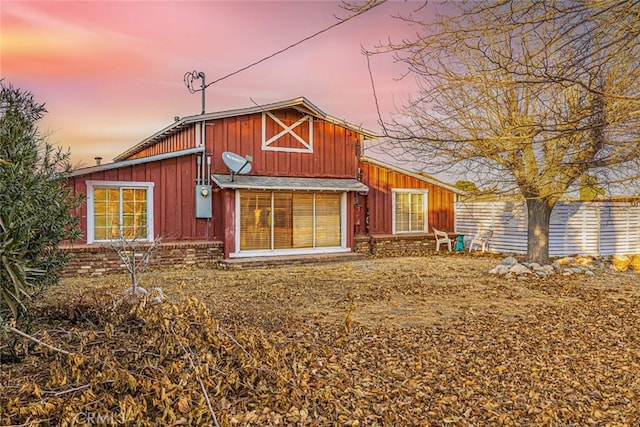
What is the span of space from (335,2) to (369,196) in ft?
36.8

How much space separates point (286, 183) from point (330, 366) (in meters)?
9.15

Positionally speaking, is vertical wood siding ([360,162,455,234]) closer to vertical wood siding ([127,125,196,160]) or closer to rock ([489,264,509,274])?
rock ([489,264,509,274])

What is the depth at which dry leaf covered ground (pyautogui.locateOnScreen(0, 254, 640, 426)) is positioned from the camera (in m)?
3.09

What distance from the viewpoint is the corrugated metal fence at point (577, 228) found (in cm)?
1421

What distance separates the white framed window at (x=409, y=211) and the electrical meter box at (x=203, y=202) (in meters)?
6.65

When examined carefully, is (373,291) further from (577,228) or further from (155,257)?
(577,228)

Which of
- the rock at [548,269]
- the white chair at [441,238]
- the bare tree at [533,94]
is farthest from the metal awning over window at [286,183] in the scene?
the rock at [548,269]

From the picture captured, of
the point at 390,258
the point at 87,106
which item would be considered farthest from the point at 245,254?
the point at 87,106

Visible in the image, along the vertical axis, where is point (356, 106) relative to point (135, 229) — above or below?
above

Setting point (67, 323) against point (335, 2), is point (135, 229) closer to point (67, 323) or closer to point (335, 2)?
point (67, 323)

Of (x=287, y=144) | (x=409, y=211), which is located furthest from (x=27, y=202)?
(x=409, y=211)

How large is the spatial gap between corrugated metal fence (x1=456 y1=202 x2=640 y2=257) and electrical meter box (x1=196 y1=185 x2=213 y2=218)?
9295mm

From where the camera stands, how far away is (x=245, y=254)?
12.4 metres

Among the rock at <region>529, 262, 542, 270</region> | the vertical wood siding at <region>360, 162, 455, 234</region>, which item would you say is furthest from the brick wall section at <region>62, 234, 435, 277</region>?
the rock at <region>529, 262, 542, 270</region>
